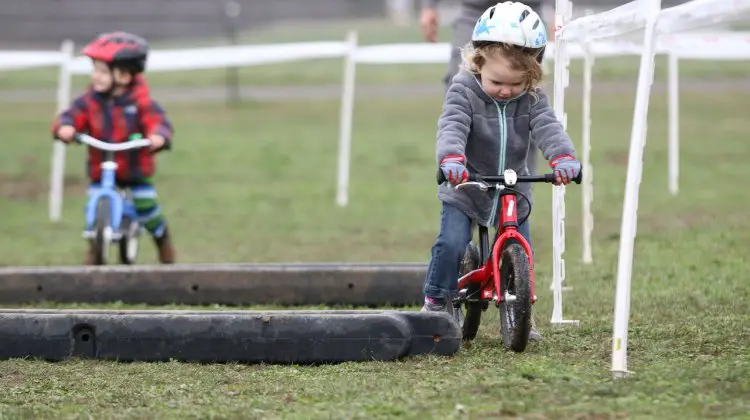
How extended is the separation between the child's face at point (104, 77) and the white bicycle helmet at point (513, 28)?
4.13m

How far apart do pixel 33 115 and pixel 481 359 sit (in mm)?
19143

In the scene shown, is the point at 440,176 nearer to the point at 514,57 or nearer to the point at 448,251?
the point at 448,251

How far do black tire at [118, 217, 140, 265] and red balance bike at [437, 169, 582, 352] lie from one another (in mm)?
3778

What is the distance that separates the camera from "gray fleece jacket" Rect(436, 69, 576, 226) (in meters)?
6.09

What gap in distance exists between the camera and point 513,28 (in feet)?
19.8

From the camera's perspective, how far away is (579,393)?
485cm

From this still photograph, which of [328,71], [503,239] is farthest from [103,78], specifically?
[328,71]

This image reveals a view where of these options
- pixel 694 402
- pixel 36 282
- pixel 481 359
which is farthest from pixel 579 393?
pixel 36 282

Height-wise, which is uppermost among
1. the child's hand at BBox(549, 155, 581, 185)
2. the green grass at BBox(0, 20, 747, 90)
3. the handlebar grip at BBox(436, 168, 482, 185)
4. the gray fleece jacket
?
the green grass at BBox(0, 20, 747, 90)

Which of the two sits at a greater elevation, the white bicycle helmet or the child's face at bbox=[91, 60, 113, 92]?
the child's face at bbox=[91, 60, 113, 92]

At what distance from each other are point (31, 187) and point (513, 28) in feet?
33.2

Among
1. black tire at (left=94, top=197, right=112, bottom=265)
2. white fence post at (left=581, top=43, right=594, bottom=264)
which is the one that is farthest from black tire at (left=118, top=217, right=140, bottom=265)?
white fence post at (left=581, top=43, right=594, bottom=264)

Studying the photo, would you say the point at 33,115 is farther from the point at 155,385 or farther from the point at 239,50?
the point at 155,385

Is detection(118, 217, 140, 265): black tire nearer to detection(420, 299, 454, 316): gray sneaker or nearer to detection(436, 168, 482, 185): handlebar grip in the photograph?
detection(420, 299, 454, 316): gray sneaker
